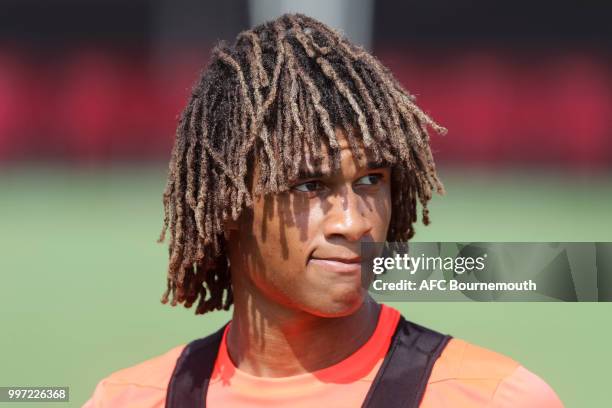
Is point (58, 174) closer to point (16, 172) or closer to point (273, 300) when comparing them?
point (16, 172)

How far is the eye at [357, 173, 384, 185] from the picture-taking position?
1664mm

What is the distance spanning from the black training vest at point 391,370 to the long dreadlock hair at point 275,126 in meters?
0.12

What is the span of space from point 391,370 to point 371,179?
0.98 ft

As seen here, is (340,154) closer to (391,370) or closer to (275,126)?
(275,126)

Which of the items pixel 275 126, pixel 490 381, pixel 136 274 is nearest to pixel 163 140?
pixel 136 274

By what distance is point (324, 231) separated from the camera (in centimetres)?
163

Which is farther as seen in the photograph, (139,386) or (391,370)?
(139,386)

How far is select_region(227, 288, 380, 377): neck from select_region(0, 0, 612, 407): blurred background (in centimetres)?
101

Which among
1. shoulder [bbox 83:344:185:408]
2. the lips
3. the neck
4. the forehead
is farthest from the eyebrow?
shoulder [bbox 83:344:185:408]

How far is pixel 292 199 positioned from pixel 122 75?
147 cm

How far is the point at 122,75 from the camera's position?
3.00 metres

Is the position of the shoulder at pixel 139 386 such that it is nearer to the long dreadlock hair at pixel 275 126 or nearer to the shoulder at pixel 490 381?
the long dreadlock hair at pixel 275 126

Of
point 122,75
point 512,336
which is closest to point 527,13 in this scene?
point 512,336

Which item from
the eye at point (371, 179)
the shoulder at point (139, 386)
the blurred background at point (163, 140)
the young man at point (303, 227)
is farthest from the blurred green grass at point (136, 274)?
the eye at point (371, 179)
